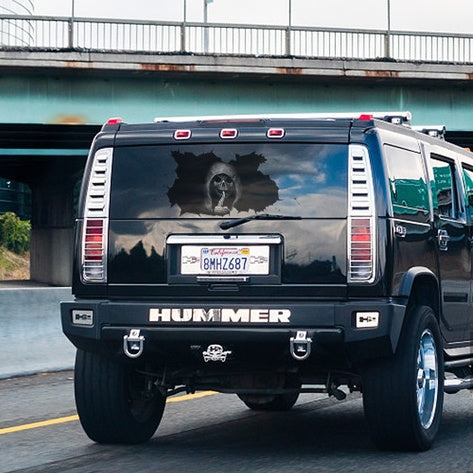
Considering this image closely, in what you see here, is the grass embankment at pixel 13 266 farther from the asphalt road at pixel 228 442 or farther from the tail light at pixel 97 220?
the tail light at pixel 97 220

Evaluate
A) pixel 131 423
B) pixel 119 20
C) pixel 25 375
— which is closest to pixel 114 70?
pixel 119 20

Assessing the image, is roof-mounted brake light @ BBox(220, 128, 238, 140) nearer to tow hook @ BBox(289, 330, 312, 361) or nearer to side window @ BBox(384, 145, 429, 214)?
side window @ BBox(384, 145, 429, 214)

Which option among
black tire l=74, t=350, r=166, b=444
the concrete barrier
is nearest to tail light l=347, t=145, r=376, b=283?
black tire l=74, t=350, r=166, b=444

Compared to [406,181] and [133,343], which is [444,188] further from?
[133,343]

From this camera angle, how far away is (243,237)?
8.09m

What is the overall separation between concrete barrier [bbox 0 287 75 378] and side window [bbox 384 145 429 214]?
6317mm

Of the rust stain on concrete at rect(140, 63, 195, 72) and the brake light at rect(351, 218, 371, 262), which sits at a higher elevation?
the rust stain on concrete at rect(140, 63, 195, 72)

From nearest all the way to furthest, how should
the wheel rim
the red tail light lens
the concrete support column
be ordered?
the red tail light lens, the wheel rim, the concrete support column

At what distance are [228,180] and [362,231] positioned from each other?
2.90ft

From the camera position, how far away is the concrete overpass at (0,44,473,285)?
34.6 m

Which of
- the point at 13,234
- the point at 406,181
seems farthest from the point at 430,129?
the point at 13,234

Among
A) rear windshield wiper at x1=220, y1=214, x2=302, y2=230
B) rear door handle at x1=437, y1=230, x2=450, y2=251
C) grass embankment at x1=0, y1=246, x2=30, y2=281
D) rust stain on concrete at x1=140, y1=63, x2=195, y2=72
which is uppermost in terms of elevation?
rust stain on concrete at x1=140, y1=63, x2=195, y2=72

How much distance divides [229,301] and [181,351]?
0.44 m

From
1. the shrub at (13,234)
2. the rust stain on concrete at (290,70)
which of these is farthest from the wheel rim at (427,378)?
the shrub at (13,234)
